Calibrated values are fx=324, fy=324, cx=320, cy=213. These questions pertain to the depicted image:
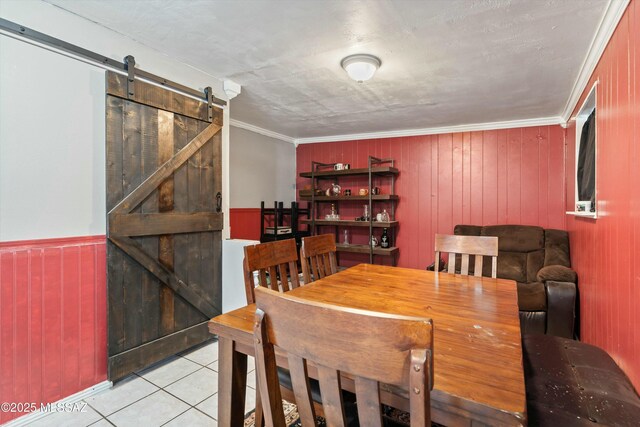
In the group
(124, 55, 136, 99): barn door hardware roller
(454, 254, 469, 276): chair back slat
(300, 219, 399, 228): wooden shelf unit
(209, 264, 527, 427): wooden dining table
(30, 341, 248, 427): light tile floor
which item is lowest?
(30, 341, 248, 427): light tile floor

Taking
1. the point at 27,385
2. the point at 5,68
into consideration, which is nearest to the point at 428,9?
the point at 5,68

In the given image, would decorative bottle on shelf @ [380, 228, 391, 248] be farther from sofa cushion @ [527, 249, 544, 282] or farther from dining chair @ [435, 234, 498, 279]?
dining chair @ [435, 234, 498, 279]

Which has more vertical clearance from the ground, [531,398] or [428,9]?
[428,9]

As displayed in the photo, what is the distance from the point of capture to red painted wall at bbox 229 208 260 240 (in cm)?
414

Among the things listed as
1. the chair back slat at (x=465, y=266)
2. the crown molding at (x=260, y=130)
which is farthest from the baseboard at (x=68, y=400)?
the crown molding at (x=260, y=130)

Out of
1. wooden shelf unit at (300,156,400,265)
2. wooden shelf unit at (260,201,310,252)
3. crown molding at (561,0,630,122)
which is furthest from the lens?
wooden shelf unit at (300,156,400,265)

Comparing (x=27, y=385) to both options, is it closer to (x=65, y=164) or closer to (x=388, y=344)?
(x=65, y=164)

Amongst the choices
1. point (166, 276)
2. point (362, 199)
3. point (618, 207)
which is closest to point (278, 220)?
point (362, 199)

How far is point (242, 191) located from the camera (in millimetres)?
4301

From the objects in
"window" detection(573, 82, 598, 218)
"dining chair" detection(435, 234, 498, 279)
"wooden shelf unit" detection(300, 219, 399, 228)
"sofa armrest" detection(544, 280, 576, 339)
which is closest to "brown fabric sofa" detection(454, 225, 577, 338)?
"sofa armrest" detection(544, 280, 576, 339)

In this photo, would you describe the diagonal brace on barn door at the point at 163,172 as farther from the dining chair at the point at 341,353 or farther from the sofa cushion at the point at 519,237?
the sofa cushion at the point at 519,237

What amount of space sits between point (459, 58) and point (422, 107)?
3.67ft

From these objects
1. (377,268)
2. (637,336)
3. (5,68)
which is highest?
(5,68)

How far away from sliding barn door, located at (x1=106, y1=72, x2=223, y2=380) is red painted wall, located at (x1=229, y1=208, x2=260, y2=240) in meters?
1.38
